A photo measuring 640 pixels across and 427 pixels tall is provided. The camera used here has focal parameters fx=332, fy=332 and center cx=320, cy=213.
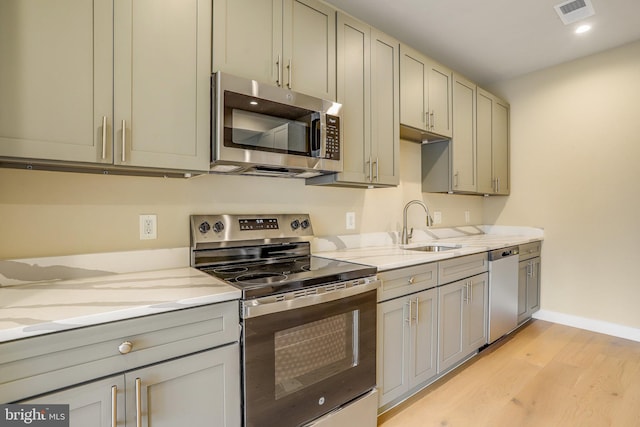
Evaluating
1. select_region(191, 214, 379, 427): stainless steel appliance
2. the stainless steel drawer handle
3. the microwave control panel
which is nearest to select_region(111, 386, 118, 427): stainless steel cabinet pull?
the stainless steel drawer handle

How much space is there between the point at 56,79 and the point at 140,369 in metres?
1.02

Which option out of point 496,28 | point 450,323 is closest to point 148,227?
point 450,323

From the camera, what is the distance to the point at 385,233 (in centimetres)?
271

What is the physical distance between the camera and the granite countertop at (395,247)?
1.94 m

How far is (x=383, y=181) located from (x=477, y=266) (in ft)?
3.22

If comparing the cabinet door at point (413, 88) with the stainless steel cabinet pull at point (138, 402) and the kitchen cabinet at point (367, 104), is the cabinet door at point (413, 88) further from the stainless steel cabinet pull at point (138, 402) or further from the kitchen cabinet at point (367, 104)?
the stainless steel cabinet pull at point (138, 402)

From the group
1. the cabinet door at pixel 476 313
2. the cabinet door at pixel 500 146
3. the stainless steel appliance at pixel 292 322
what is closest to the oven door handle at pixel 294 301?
the stainless steel appliance at pixel 292 322

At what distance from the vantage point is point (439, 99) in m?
2.69

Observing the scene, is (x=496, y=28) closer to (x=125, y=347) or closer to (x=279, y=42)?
(x=279, y=42)

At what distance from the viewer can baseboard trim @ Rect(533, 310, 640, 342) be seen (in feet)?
9.51

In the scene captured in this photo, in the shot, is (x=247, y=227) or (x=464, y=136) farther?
(x=464, y=136)

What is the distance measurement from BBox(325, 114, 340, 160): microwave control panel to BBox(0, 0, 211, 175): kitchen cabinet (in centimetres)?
65

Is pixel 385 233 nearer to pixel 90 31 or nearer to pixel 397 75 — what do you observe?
pixel 397 75

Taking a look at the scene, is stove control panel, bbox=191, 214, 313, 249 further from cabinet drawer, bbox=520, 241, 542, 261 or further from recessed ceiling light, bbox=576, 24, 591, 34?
recessed ceiling light, bbox=576, 24, 591, 34
